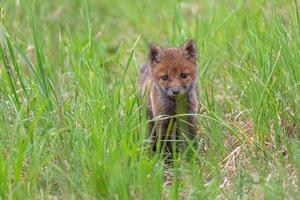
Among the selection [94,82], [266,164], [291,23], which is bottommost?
[266,164]

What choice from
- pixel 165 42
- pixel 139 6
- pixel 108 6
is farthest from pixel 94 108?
pixel 108 6

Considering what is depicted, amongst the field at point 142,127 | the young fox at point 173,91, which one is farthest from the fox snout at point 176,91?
the field at point 142,127

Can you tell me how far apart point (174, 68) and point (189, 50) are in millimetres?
222

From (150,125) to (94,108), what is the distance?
0.93m

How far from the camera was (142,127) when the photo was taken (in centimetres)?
662

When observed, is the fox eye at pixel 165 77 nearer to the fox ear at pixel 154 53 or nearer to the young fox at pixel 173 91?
the young fox at pixel 173 91

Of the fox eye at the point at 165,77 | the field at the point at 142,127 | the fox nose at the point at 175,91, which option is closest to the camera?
the field at the point at 142,127

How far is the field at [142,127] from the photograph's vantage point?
603 centimetres

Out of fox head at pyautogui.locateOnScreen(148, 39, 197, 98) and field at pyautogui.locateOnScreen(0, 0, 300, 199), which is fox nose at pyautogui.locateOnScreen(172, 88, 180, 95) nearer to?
fox head at pyautogui.locateOnScreen(148, 39, 197, 98)

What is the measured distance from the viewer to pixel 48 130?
6730 mm

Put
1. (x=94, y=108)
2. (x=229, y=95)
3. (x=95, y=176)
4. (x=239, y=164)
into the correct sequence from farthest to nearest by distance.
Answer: (x=229, y=95) < (x=94, y=108) < (x=239, y=164) < (x=95, y=176)

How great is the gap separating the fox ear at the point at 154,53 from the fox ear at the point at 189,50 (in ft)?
0.63

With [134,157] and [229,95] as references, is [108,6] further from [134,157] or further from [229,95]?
[134,157]

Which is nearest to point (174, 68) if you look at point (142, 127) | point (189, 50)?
point (189, 50)
